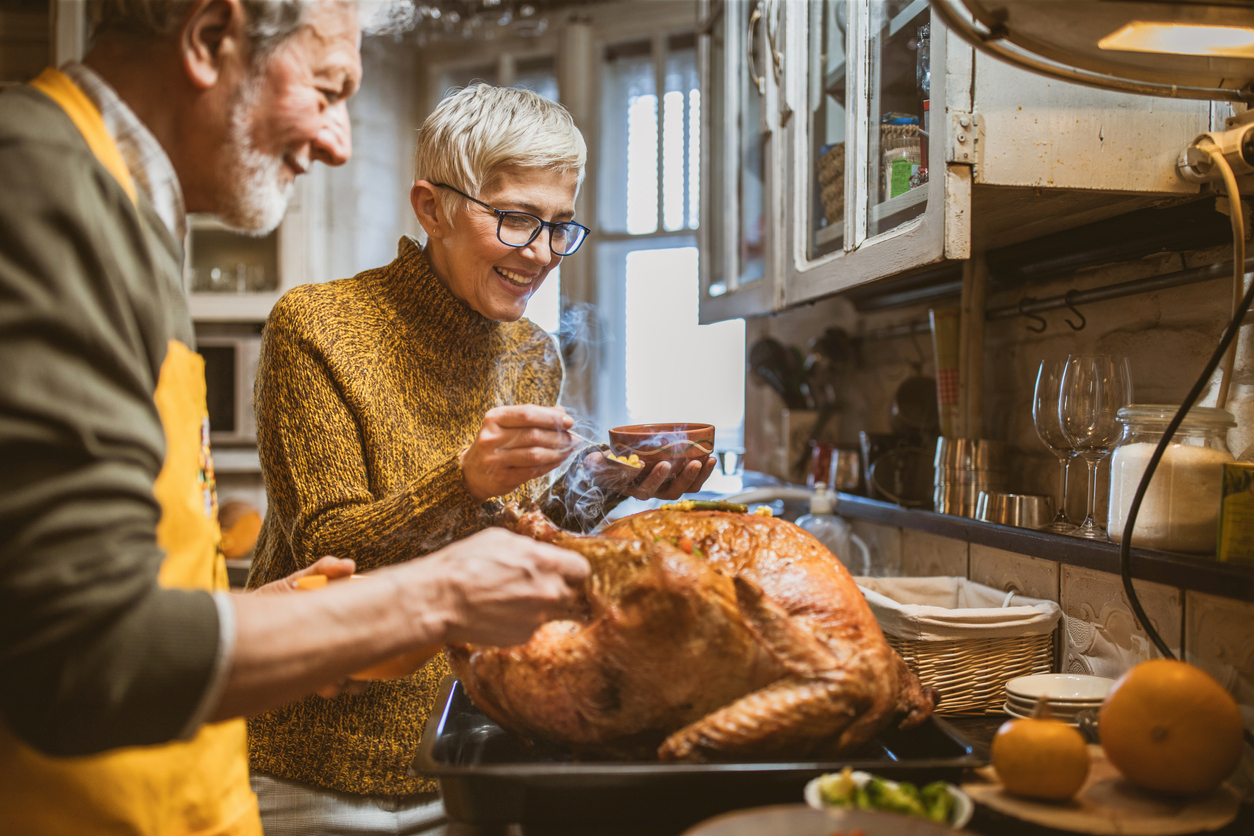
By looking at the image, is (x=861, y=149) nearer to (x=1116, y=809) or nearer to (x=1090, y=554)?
(x=1090, y=554)

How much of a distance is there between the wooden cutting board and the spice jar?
0.40 metres

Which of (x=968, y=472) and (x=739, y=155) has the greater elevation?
(x=739, y=155)

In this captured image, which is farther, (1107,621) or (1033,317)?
(1033,317)

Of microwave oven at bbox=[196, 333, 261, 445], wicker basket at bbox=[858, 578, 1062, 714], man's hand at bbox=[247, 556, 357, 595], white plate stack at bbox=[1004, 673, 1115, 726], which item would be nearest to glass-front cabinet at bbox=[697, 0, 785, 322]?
wicker basket at bbox=[858, 578, 1062, 714]

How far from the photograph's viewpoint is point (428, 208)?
166 centimetres

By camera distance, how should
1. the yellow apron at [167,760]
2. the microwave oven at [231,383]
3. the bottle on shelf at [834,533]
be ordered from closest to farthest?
1. the yellow apron at [167,760]
2. the bottle on shelf at [834,533]
3. the microwave oven at [231,383]

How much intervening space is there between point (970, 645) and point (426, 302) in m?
1.15

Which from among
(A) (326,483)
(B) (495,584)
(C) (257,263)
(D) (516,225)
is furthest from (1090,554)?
(C) (257,263)

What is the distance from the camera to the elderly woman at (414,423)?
137 centimetres

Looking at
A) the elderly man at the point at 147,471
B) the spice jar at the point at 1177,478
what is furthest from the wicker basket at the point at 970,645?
the elderly man at the point at 147,471

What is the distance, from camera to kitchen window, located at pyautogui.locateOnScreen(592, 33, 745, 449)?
4.12 meters

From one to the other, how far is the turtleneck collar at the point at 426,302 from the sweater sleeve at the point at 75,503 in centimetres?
94

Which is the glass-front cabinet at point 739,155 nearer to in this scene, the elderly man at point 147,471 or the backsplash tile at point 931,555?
the backsplash tile at point 931,555

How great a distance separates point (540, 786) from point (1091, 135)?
4.14 ft
